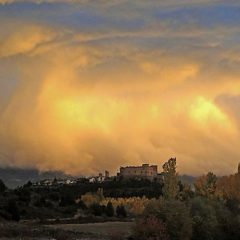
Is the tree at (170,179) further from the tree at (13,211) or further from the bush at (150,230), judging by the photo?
the bush at (150,230)

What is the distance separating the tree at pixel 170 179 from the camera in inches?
4897

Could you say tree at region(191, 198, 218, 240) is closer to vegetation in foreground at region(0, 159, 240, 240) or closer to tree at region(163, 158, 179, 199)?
vegetation in foreground at region(0, 159, 240, 240)

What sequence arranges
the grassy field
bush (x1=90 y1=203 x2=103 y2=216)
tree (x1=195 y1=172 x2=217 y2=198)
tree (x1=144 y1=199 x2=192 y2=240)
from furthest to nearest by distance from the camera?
bush (x1=90 y1=203 x2=103 y2=216) → tree (x1=195 y1=172 x2=217 y2=198) → the grassy field → tree (x1=144 y1=199 x2=192 y2=240)

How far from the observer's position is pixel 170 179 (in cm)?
12706

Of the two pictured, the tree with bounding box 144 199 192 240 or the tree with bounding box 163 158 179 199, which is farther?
the tree with bounding box 163 158 179 199

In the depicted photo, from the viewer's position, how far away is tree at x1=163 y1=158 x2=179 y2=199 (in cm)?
12438

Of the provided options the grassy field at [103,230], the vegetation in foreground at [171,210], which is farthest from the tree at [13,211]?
the grassy field at [103,230]

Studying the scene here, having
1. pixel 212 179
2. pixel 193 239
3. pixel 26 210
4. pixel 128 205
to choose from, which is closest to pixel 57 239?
pixel 193 239

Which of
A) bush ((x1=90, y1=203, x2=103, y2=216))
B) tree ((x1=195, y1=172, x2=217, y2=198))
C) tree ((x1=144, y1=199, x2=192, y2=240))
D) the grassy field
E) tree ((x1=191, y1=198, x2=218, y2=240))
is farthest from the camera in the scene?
bush ((x1=90, y1=203, x2=103, y2=216))

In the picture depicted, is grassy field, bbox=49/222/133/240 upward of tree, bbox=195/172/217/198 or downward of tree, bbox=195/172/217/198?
downward

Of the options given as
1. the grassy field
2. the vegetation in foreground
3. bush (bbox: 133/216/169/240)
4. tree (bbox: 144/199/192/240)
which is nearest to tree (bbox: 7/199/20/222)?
the vegetation in foreground

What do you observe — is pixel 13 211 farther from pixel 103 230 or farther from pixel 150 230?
pixel 150 230

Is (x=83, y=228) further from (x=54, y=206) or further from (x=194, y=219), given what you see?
(x=54, y=206)

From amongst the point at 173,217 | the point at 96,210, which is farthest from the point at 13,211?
the point at 173,217
